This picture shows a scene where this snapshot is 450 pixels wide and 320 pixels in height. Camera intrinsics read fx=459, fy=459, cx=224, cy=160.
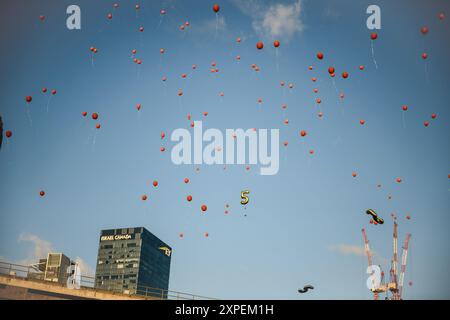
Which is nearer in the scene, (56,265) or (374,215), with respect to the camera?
(374,215)

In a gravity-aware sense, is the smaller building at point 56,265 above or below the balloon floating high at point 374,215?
above

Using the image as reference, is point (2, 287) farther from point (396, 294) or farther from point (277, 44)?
point (396, 294)

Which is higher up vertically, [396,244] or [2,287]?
[396,244]

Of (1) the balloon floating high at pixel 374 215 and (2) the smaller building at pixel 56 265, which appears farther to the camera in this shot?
(2) the smaller building at pixel 56 265

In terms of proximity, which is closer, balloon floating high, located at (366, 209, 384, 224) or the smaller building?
balloon floating high, located at (366, 209, 384, 224)

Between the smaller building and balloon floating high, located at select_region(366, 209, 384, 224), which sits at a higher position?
the smaller building
